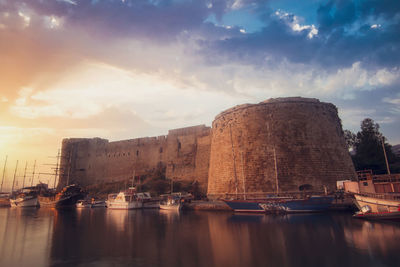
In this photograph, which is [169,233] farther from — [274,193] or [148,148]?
[148,148]

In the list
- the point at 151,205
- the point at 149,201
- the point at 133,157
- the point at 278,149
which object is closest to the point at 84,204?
the point at 149,201

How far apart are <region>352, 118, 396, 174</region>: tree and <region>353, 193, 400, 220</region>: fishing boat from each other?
12383 millimetres

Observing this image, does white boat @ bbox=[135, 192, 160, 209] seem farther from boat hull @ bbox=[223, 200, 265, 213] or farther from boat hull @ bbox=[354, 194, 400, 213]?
boat hull @ bbox=[354, 194, 400, 213]

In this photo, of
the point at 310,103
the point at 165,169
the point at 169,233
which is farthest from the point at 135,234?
the point at 165,169

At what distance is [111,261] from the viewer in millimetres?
5883

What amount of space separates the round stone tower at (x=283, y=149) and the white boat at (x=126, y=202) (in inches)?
286

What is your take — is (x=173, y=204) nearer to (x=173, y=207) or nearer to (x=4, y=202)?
(x=173, y=207)

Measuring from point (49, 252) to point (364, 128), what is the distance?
2658 cm

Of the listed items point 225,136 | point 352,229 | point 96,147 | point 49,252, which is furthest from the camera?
point 96,147

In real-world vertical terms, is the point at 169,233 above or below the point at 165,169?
below

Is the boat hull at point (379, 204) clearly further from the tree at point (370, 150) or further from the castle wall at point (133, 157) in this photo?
the castle wall at point (133, 157)

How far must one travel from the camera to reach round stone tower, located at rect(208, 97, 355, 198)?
15.9 metres

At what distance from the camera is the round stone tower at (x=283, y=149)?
15922 millimetres

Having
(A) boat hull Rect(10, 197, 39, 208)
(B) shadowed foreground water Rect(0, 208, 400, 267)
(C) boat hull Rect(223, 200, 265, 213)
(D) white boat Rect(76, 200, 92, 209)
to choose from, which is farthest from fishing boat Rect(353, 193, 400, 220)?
(A) boat hull Rect(10, 197, 39, 208)
